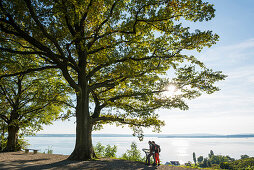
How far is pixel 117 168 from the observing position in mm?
10594

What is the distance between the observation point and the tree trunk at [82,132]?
45.1ft

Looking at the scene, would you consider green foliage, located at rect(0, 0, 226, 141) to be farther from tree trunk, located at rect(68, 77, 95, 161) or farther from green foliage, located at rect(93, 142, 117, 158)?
green foliage, located at rect(93, 142, 117, 158)

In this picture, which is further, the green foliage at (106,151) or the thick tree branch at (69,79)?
the green foliage at (106,151)

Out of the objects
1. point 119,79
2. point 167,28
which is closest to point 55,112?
point 119,79

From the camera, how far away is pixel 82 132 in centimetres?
1413

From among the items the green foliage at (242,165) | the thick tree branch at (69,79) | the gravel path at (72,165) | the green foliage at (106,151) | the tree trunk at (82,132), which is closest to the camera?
the gravel path at (72,165)

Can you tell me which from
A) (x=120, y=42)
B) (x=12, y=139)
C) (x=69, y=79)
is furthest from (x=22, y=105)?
(x=120, y=42)

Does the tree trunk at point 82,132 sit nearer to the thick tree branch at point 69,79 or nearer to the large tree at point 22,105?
the thick tree branch at point 69,79

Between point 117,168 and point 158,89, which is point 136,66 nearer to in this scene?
point 158,89

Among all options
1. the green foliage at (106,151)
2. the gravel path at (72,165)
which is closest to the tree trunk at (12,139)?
the green foliage at (106,151)

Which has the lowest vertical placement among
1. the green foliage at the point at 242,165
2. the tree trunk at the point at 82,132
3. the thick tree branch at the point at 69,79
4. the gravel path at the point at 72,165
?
the green foliage at the point at 242,165

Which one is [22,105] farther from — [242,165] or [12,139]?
[242,165]

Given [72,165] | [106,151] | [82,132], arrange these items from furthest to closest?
[106,151], [82,132], [72,165]

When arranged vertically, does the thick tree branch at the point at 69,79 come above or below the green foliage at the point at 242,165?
above
